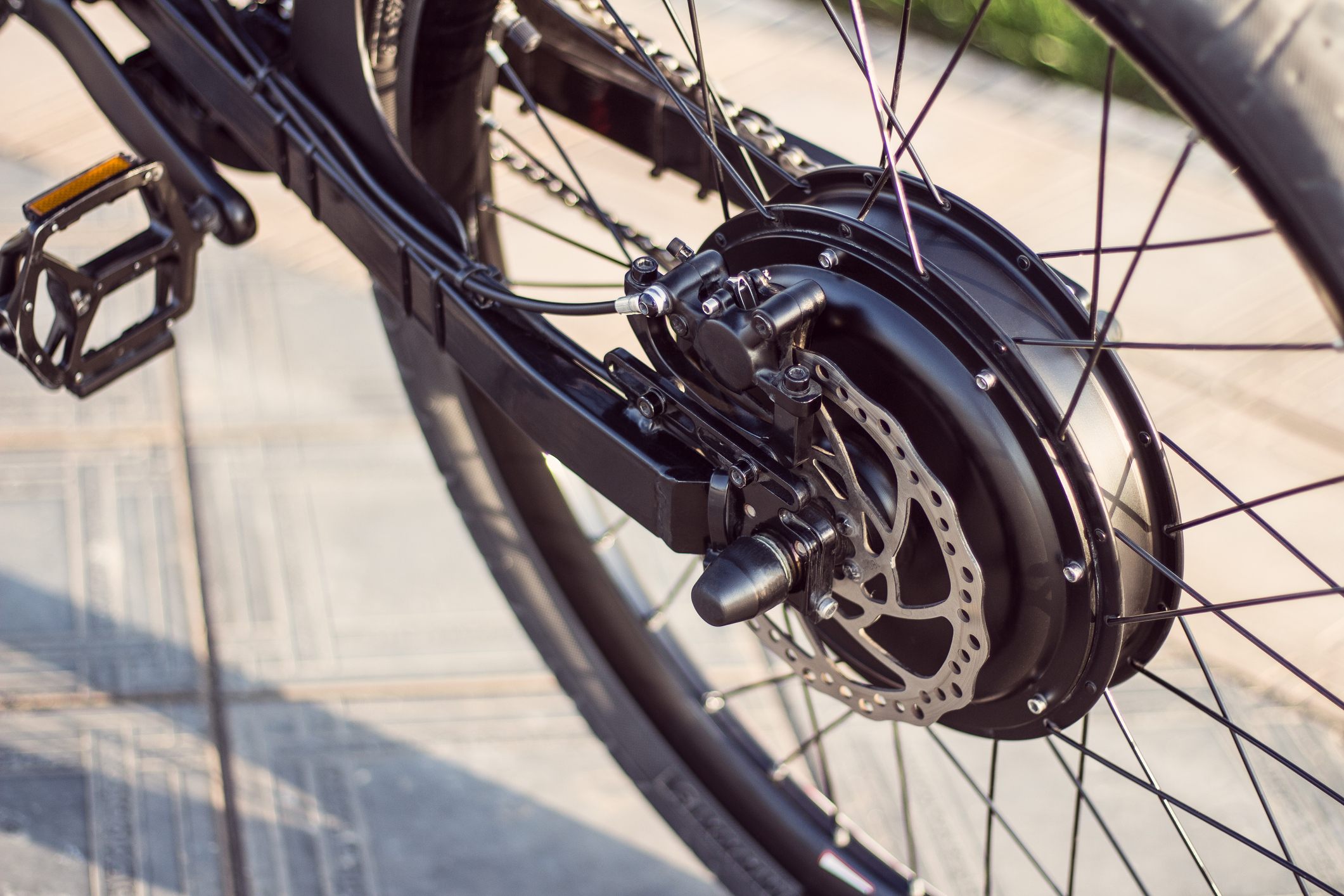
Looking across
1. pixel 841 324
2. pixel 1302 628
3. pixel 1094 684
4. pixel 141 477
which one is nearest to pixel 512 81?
pixel 841 324

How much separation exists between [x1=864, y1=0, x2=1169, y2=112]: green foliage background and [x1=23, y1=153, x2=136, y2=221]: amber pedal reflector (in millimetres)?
2819

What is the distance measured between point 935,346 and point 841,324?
0.09 metres

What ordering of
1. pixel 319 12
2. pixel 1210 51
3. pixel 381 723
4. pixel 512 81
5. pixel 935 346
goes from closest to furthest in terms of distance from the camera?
pixel 1210 51, pixel 935 346, pixel 319 12, pixel 512 81, pixel 381 723

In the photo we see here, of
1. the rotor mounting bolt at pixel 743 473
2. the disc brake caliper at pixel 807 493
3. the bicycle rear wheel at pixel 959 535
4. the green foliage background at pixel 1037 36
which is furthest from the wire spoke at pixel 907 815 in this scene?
the green foliage background at pixel 1037 36

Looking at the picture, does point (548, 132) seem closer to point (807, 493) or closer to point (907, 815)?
point (807, 493)

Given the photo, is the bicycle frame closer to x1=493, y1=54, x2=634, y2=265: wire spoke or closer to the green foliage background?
x1=493, y1=54, x2=634, y2=265: wire spoke

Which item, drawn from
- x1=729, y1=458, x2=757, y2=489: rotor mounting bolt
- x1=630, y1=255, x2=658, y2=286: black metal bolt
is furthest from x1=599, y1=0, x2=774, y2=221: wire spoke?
x1=729, y1=458, x2=757, y2=489: rotor mounting bolt

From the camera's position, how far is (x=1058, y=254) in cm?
133

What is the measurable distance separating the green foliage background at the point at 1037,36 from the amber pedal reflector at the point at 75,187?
9.25 feet

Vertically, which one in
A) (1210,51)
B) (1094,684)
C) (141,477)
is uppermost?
(1210,51)

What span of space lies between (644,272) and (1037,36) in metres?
3.16

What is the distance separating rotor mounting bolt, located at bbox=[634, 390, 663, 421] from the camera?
1.31 m

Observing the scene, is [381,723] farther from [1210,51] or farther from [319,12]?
[1210,51]

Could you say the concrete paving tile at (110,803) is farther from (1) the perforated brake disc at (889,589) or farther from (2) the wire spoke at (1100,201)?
(2) the wire spoke at (1100,201)
